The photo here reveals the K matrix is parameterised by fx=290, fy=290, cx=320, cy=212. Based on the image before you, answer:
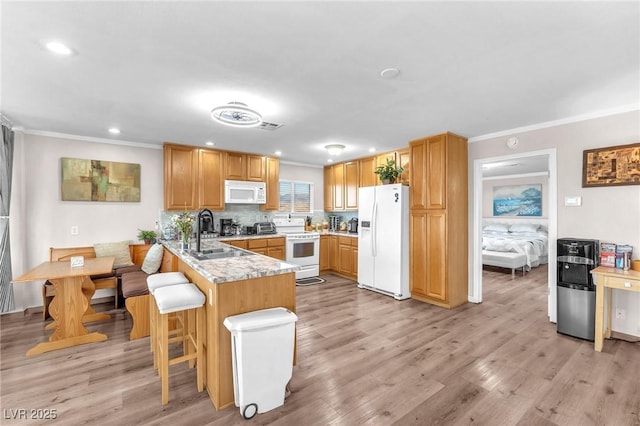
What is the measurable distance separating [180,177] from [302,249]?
252cm

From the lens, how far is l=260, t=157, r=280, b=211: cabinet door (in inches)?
225

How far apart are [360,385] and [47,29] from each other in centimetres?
321

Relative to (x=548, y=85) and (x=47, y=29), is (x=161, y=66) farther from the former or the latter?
(x=548, y=85)

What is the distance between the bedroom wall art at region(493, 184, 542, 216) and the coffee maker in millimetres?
7869

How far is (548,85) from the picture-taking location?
2551mm

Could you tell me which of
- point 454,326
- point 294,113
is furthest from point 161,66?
point 454,326

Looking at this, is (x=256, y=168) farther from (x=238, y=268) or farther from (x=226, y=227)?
(x=238, y=268)

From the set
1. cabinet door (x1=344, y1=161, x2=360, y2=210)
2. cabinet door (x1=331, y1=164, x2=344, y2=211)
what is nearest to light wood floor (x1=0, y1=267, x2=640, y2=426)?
cabinet door (x1=344, y1=161, x2=360, y2=210)

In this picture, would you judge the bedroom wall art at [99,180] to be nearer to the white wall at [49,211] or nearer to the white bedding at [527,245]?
the white wall at [49,211]

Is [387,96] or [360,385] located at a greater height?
[387,96]

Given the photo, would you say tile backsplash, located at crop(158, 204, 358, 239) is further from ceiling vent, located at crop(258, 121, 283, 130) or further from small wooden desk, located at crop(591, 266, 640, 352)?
small wooden desk, located at crop(591, 266, 640, 352)

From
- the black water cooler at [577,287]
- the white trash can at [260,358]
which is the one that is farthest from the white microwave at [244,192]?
the black water cooler at [577,287]

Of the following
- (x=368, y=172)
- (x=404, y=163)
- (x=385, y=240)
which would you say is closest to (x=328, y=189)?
(x=368, y=172)

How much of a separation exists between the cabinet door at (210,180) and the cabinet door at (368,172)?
269 cm
